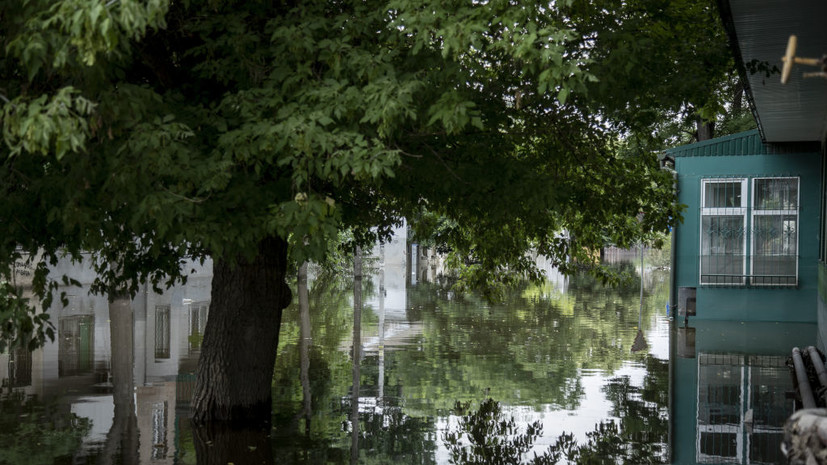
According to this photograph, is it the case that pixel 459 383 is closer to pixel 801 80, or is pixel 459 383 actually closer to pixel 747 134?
pixel 801 80

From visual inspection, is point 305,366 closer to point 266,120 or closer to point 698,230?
point 266,120

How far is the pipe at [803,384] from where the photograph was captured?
31.3 feet

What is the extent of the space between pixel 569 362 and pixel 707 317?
28.6ft

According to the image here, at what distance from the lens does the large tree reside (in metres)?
8.10

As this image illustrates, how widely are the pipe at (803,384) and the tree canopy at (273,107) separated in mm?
3310

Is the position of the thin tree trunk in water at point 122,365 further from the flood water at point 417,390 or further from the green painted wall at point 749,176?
the green painted wall at point 749,176

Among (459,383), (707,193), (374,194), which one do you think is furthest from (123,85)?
(707,193)

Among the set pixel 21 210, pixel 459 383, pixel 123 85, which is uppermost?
pixel 123 85

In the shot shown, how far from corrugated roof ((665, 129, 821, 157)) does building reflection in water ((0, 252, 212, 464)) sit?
13.3 meters

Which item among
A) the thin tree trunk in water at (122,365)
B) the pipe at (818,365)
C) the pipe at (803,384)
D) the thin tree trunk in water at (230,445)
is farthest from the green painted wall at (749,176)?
the thin tree trunk in water at (230,445)

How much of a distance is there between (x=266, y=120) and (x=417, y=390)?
7.11 meters

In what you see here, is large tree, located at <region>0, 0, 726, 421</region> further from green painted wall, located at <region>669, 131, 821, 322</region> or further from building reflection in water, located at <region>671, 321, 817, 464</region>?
green painted wall, located at <region>669, 131, 821, 322</region>

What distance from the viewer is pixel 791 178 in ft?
82.7

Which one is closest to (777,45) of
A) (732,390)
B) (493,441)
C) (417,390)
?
(493,441)
